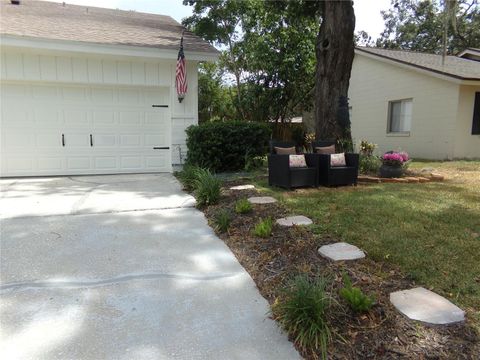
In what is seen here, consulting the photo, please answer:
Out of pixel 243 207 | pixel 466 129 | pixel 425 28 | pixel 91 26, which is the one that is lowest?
pixel 243 207

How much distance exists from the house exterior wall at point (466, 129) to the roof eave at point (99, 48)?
799 centimetres

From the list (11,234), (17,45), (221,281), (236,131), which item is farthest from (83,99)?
(221,281)

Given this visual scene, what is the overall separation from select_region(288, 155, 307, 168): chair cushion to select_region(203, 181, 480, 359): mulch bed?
6.63 ft

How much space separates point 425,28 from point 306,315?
31.3 m

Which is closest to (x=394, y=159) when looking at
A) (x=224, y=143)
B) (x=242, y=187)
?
(x=242, y=187)

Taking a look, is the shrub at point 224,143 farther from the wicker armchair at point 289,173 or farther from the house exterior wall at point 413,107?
the house exterior wall at point 413,107

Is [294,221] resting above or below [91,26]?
below

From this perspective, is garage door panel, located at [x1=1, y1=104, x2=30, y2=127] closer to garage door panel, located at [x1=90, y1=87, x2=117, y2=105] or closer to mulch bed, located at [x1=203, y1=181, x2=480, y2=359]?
garage door panel, located at [x1=90, y1=87, x2=117, y2=105]

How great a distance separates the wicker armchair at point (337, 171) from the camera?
667 cm

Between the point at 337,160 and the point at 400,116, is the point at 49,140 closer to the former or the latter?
the point at 337,160

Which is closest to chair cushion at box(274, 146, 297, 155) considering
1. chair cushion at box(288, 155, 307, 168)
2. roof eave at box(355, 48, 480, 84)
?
chair cushion at box(288, 155, 307, 168)

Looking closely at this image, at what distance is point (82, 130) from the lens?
862cm

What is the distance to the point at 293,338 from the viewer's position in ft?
7.86

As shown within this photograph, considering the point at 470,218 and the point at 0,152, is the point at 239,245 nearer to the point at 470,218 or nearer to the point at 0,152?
the point at 470,218
